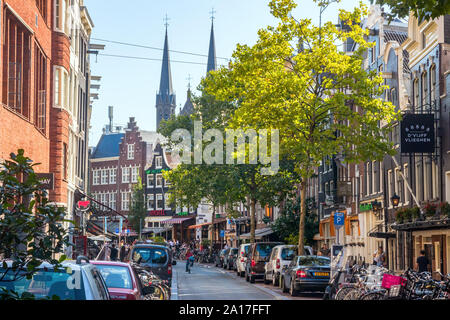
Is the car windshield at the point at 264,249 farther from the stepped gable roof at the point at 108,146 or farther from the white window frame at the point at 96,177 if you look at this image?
the white window frame at the point at 96,177

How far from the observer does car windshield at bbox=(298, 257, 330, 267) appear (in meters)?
27.4

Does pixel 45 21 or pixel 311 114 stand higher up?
pixel 45 21

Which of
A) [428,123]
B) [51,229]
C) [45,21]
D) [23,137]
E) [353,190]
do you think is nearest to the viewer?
[51,229]

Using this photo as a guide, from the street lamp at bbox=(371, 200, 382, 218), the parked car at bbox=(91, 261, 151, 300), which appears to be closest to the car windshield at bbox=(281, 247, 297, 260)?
the street lamp at bbox=(371, 200, 382, 218)

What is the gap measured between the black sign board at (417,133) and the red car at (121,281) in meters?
22.1

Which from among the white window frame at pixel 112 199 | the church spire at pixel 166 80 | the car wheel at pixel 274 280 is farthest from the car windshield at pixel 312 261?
the church spire at pixel 166 80

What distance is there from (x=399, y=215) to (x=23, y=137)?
1890cm

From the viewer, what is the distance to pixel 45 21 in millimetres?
30219

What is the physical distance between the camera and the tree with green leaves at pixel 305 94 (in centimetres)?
3334

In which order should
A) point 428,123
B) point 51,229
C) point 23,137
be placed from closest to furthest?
point 51,229 → point 23,137 → point 428,123
